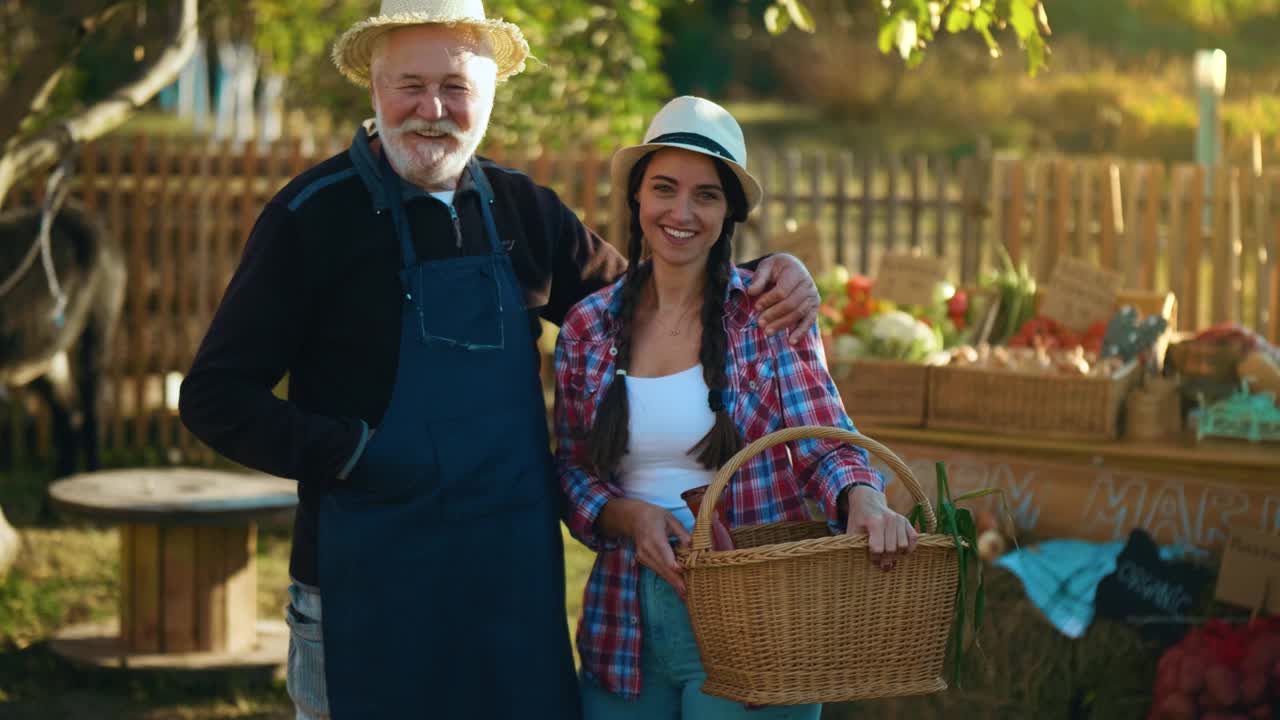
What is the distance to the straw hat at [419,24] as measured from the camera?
9.28 feet

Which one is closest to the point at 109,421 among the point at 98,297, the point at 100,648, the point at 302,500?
the point at 98,297

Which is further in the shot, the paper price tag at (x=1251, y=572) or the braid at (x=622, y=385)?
the paper price tag at (x=1251, y=572)

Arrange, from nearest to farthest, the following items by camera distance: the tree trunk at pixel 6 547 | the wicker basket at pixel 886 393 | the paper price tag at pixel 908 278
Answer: the wicker basket at pixel 886 393, the paper price tag at pixel 908 278, the tree trunk at pixel 6 547

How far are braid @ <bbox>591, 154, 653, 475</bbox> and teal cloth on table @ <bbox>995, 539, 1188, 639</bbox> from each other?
93.2 inches

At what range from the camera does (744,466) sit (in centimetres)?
298

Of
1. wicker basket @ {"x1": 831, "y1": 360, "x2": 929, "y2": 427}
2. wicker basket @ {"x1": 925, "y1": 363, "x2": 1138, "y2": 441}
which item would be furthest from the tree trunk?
wicker basket @ {"x1": 925, "y1": 363, "x2": 1138, "y2": 441}

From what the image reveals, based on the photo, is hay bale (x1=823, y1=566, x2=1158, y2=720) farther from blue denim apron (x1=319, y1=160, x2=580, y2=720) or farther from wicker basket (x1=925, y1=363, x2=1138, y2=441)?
blue denim apron (x1=319, y1=160, x2=580, y2=720)

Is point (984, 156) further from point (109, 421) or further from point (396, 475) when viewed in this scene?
point (396, 475)

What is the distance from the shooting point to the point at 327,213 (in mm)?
2832

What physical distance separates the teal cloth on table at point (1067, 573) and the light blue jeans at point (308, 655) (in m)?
2.70

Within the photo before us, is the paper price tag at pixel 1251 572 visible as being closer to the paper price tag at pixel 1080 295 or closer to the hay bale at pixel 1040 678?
the hay bale at pixel 1040 678

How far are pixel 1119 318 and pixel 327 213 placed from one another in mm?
3526

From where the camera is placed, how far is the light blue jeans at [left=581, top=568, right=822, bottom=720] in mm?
2836

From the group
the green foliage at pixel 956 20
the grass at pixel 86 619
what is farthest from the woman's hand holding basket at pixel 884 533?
the grass at pixel 86 619
